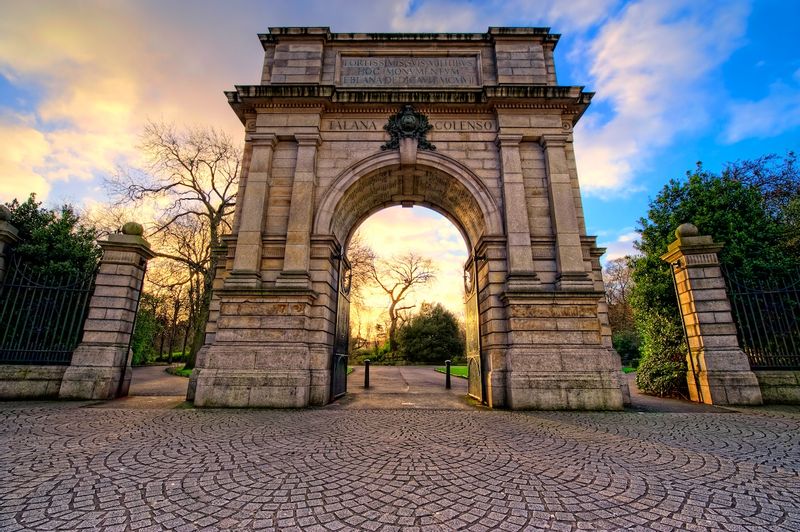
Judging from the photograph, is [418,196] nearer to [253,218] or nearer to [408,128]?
[408,128]

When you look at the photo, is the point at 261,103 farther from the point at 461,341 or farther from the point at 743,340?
the point at 461,341

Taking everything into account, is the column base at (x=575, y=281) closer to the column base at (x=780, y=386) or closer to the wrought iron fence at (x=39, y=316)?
the column base at (x=780, y=386)

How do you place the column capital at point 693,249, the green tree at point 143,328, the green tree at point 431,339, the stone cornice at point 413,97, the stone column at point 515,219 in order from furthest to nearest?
the green tree at point 431,339 → the green tree at point 143,328 → the stone cornice at point 413,97 → the column capital at point 693,249 → the stone column at point 515,219

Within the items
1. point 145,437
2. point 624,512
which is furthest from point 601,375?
point 145,437

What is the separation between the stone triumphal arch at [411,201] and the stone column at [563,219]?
4cm

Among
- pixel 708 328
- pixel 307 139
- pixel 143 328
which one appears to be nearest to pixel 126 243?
pixel 307 139

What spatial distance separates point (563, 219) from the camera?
870cm

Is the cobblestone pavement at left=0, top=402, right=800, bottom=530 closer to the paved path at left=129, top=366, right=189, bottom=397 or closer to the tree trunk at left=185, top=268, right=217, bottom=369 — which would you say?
the paved path at left=129, top=366, right=189, bottom=397

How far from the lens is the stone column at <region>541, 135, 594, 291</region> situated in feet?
26.8

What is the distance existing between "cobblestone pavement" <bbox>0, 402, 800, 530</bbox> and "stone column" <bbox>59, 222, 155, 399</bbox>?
8.16ft

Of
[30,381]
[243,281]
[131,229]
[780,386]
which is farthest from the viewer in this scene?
[131,229]

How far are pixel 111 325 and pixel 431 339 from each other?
27991 mm

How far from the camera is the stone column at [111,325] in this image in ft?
25.8

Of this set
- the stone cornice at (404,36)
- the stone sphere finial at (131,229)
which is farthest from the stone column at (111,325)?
the stone cornice at (404,36)
